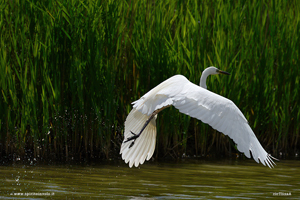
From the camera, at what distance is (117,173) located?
5.61 metres

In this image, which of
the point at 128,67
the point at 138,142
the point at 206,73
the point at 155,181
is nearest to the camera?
the point at 155,181

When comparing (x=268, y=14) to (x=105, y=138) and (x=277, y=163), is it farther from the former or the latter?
(x=105, y=138)

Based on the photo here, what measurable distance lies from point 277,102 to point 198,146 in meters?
1.30

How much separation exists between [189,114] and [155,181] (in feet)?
4.32

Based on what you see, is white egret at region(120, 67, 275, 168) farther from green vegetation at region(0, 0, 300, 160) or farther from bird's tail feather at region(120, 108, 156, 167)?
green vegetation at region(0, 0, 300, 160)

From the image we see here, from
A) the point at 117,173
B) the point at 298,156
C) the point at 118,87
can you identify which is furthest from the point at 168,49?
the point at 298,156

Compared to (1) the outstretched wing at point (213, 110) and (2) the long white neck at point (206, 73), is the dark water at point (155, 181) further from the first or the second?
(2) the long white neck at point (206, 73)

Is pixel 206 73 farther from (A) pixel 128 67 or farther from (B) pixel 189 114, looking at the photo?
(B) pixel 189 114

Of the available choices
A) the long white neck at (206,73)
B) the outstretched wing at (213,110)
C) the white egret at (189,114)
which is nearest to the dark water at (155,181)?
the white egret at (189,114)

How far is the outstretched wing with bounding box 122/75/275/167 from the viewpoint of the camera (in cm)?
401

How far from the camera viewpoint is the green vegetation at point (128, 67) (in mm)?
5996

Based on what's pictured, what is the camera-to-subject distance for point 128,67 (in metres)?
6.62

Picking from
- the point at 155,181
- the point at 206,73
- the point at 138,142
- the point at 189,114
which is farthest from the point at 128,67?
the point at 189,114

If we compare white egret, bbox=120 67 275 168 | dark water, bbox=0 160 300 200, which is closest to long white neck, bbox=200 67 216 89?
white egret, bbox=120 67 275 168
